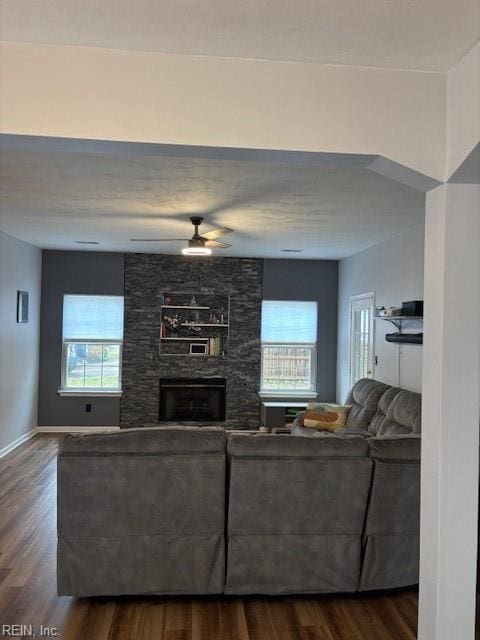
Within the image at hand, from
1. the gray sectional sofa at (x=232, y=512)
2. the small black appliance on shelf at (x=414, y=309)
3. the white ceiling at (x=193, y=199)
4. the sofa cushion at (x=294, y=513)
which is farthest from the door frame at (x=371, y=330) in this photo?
the sofa cushion at (x=294, y=513)

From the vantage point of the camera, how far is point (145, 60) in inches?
82.5

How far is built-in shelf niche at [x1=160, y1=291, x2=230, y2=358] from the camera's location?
833 centimetres

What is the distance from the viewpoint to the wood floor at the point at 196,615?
2904 mm

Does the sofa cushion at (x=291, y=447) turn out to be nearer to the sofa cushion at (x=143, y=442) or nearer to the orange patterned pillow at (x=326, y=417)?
the sofa cushion at (x=143, y=442)

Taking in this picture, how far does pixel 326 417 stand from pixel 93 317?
12.7 feet

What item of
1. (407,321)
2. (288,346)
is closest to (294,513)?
(407,321)

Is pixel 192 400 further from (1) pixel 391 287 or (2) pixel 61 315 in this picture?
(1) pixel 391 287

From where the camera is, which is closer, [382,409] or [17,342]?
[382,409]

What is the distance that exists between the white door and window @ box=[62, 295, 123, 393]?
11.0 feet

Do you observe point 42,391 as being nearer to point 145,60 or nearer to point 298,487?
point 298,487

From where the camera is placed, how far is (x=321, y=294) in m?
8.65

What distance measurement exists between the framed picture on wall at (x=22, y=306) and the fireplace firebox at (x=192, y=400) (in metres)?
2.13

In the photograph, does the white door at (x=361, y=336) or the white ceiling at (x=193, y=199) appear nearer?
the white ceiling at (x=193, y=199)

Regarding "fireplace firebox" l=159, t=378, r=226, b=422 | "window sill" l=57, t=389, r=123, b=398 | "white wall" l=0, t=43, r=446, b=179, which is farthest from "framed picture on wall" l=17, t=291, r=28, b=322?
"white wall" l=0, t=43, r=446, b=179
